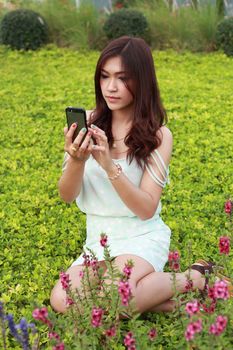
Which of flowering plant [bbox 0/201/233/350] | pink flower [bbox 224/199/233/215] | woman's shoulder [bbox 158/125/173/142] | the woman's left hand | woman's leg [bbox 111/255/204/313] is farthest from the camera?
woman's shoulder [bbox 158/125/173/142]

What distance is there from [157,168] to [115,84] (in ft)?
1.47

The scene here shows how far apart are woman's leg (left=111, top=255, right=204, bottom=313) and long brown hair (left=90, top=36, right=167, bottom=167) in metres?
0.49

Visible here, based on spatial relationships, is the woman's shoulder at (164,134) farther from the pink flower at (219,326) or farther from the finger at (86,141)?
the pink flower at (219,326)

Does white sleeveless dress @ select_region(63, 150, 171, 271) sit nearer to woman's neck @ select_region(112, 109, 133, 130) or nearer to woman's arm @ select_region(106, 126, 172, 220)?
woman's arm @ select_region(106, 126, 172, 220)

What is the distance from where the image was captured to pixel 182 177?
4.93 m

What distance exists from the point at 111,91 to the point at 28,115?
12.4ft

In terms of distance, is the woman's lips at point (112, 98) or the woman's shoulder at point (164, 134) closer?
the woman's lips at point (112, 98)

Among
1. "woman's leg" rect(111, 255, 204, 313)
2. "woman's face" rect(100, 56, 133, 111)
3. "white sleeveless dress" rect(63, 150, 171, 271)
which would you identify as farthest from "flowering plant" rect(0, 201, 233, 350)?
"woman's face" rect(100, 56, 133, 111)

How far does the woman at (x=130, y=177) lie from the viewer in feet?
9.53

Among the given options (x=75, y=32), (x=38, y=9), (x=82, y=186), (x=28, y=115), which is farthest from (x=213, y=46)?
(x=82, y=186)

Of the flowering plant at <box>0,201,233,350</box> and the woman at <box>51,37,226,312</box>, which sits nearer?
the flowering plant at <box>0,201,233,350</box>

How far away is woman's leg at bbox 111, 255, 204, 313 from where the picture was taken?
286 centimetres

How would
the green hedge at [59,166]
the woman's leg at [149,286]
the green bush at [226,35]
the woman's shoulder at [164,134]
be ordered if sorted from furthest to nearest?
the green bush at [226,35] < the green hedge at [59,166] < the woman's shoulder at [164,134] < the woman's leg at [149,286]

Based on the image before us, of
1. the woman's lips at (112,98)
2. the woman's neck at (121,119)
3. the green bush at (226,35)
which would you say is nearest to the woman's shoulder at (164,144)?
the woman's neck at (121,119)
